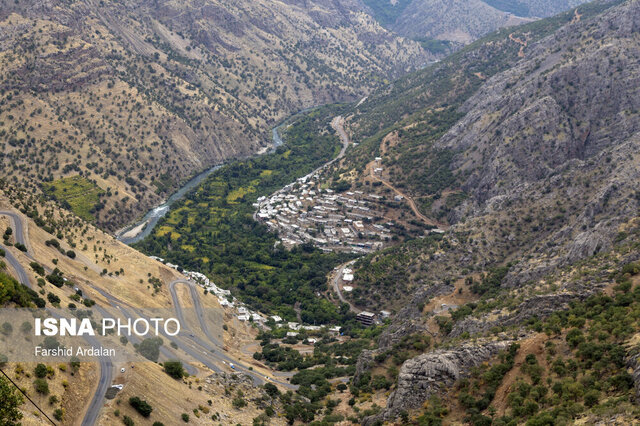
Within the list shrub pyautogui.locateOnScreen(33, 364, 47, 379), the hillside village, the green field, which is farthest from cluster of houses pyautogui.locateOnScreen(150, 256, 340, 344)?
shrub pyautogui.locateOnScreen(33, 364, 47, 379)

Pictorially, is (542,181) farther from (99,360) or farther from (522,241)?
(99,360)

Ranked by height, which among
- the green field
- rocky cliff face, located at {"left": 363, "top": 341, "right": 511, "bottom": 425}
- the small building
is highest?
the green field

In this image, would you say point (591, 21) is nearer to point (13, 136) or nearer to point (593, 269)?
point (593, 269)

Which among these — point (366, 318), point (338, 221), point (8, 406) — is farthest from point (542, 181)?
point (8, 406)

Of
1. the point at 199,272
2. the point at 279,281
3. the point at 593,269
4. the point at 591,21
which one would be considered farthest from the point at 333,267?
the point at 591,21

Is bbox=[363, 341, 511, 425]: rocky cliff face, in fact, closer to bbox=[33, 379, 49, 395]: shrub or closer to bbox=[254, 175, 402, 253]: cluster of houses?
bbox=[33, 379, 49, 395]: shrub

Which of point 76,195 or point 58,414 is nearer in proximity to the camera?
point 58,414

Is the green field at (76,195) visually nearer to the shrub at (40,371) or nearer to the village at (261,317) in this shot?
the village at (261,317)

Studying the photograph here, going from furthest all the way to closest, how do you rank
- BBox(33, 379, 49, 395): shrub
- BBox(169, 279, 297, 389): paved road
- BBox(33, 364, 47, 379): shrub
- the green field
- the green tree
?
the green field → BBox(169, 279, 297, 389): paved road → BBox(33, 364, 47, 379): shrub → BBox(33, 379, 49, 395): shrub → the green tree
